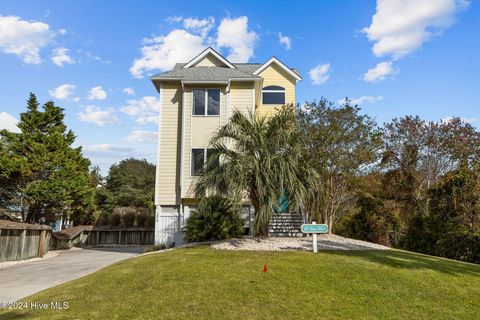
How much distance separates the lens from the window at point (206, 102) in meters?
16.1

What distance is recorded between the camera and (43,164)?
60.2ft

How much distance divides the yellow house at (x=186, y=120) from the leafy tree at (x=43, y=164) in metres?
7.15

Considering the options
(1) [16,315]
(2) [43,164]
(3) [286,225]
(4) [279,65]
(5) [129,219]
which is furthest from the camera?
(5) [129,219]

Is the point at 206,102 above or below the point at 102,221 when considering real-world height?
above

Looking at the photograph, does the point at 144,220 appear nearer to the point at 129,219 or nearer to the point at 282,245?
the point at 129,219

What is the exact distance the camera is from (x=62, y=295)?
21.2 ft

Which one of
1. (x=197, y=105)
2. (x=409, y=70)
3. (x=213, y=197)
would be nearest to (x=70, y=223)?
(x=197, y=105)

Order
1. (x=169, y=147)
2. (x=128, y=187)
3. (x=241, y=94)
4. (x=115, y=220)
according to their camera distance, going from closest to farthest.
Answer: (x=169, y=147) → (x=241, y=94) → (x=115, y=220) → (x=128, y=187)

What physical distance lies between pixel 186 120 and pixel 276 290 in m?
11.3

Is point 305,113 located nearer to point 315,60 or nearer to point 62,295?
point 315,60

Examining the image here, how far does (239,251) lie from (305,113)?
6.93m

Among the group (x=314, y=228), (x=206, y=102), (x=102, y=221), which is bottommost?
(x=102, y=221)

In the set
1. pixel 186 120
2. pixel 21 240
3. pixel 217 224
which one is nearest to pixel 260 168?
pixel 217 224

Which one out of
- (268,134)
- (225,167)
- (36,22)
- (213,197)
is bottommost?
(213,197)
